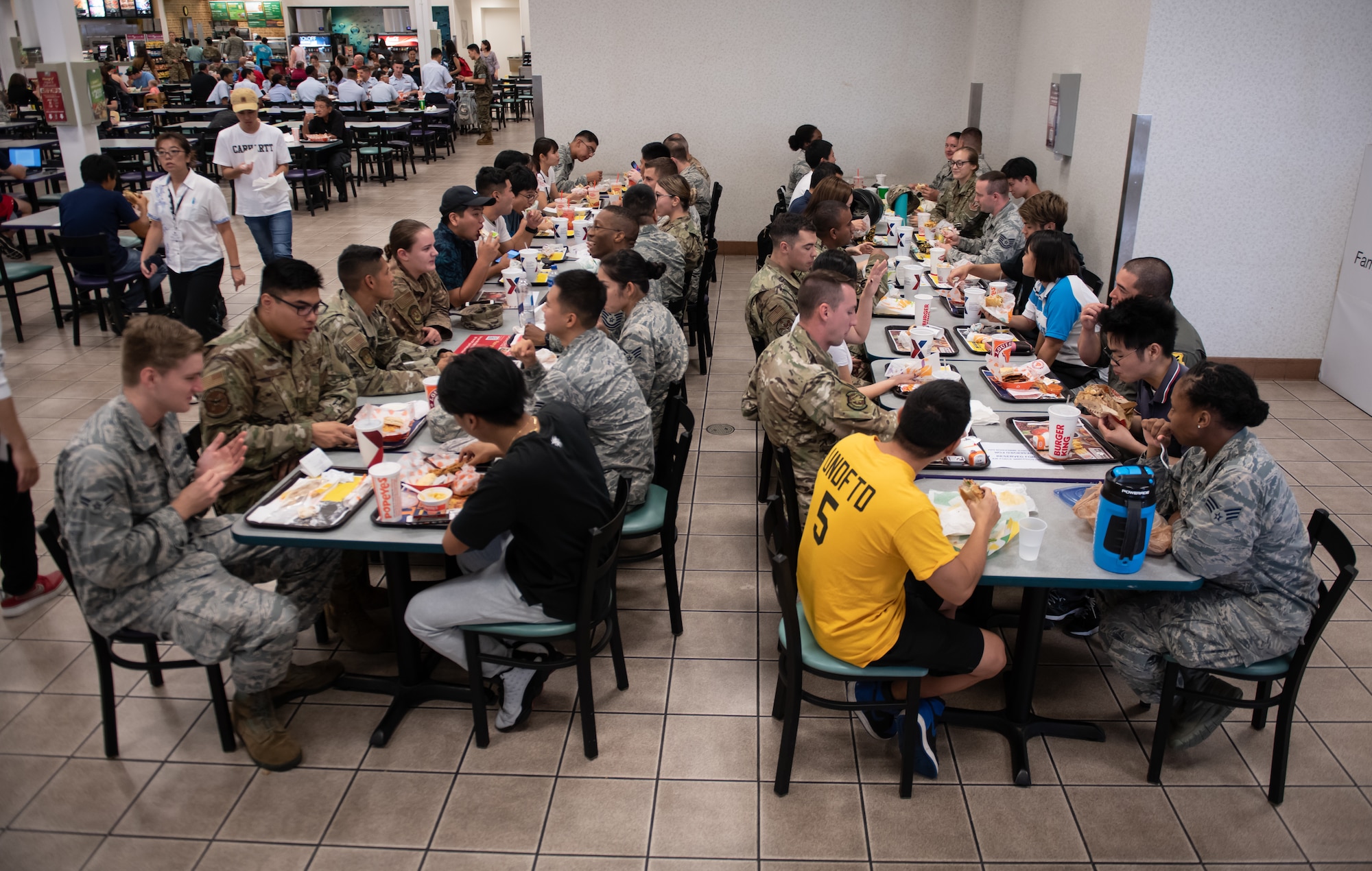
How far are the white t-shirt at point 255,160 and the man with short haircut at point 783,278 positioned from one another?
15.3 feet

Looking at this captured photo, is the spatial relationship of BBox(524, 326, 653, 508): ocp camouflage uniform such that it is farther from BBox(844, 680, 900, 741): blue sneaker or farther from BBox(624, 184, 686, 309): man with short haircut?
BBox(624, 184, 686, 309): man with short haircut

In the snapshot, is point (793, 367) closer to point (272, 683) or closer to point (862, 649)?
point (862, 649)

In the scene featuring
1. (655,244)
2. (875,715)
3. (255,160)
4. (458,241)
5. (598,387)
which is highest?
(255,160)

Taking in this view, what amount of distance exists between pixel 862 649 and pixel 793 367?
1.18 meters

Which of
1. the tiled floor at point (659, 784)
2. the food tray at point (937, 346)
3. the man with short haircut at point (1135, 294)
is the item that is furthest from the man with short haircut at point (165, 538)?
the man with short haircut at point (1135, 294)

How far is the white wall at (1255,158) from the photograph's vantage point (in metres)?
5.74

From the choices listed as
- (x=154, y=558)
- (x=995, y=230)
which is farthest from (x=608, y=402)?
(x=995, y=230)

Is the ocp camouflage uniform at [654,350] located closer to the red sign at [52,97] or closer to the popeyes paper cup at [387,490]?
the popeyes paper cup at [387,490]

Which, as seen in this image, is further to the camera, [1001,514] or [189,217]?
[189,217]

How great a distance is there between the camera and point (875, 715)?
131 inches

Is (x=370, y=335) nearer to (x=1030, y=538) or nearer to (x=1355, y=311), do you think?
(x=1030, y=538)

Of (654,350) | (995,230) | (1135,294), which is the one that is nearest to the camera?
(1135,294)

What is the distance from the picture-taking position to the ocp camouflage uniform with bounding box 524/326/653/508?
12.0 feet

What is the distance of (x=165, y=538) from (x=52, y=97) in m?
9.20
